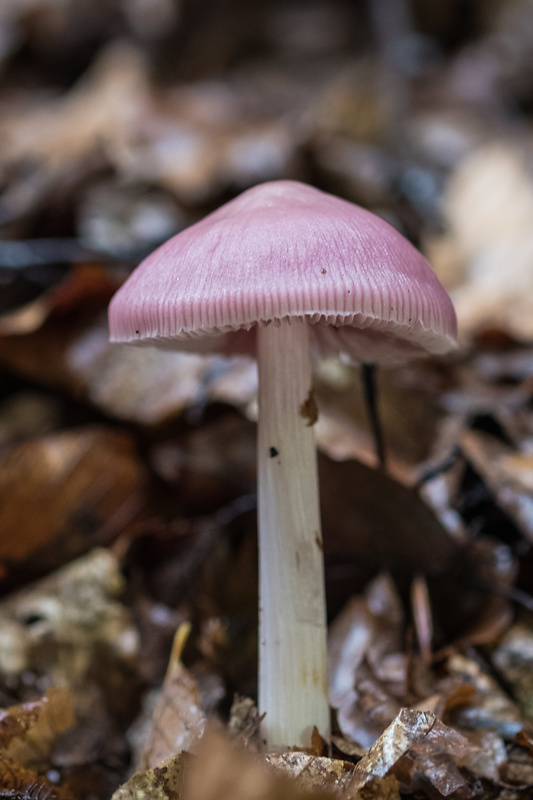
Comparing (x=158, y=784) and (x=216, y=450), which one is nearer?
(x=158, y=784)

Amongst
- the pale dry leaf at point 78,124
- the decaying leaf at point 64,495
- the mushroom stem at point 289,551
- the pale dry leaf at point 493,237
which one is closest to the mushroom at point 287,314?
the mushroom stem at point 289,551

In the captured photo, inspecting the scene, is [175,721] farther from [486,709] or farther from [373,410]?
[373,410]

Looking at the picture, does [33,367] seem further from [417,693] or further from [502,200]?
[502,200]

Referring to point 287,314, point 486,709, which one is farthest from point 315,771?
point 287,314

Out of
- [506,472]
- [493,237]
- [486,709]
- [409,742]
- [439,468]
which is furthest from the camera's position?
[493,237]

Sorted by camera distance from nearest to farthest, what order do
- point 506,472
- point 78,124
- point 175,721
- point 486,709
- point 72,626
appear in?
point 175,721, point 486,709, point 72,626, point 506,472, point 78,124

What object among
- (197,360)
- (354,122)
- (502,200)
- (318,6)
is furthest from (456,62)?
(197,360)
